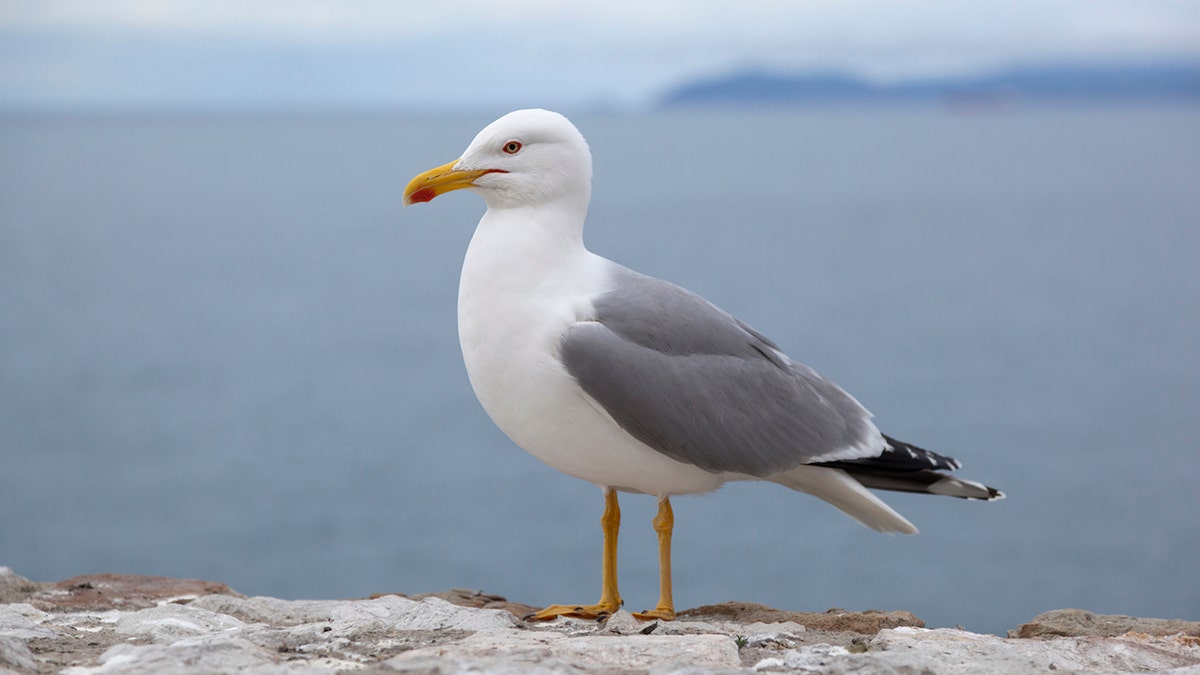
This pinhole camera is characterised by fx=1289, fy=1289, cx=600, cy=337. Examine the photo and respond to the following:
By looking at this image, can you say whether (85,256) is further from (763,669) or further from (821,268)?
(763,669)

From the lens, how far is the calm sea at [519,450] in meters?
20.5

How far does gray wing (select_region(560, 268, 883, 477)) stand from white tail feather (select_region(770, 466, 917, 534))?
0.52 ft

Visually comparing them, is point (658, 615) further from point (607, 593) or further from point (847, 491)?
point (847, 491)

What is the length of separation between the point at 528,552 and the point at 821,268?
32.0 m

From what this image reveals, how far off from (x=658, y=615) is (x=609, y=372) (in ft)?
3.42

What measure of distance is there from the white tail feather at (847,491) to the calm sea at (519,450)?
1207 cm

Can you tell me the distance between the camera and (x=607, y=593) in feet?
17.3

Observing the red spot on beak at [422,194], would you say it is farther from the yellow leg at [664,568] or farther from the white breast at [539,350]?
the yellow leg at [664,568]

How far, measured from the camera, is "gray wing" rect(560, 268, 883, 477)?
4.77 metres

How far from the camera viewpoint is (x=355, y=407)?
29828 millimetres

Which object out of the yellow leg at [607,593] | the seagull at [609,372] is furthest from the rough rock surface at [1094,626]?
the yellow leg at [607,593]

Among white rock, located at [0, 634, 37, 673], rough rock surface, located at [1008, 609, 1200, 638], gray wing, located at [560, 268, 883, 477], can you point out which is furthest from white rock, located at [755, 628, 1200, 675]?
white rock, located at [0, 634, 37, 673]

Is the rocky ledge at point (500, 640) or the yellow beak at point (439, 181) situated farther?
the yellow beak at point (439, 181)

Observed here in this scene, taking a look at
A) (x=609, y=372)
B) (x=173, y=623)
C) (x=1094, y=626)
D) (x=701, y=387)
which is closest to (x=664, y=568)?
(x=701, y=387)
